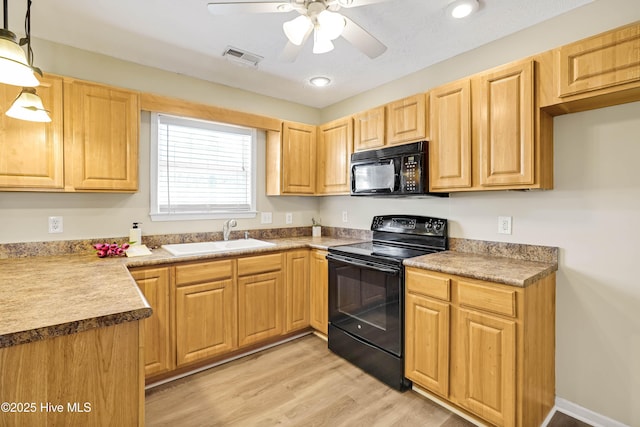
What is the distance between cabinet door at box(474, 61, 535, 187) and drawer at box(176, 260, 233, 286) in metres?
2.04

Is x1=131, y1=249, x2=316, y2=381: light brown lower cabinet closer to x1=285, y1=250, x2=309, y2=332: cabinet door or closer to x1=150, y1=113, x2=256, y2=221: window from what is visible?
x1=285, y1=250, x2=309, y2=332: cabinet door

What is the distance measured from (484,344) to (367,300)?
87cm

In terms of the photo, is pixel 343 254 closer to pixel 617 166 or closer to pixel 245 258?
pixel 245 258

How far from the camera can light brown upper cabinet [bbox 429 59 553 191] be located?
182 centimetres

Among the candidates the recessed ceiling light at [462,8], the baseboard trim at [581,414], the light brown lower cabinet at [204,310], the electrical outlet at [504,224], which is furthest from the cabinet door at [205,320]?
the recessed ceiling light at [462,8]

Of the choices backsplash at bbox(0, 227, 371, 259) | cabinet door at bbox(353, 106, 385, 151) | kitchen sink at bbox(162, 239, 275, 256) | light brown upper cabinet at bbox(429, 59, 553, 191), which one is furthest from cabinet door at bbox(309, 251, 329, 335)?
light brown upper cabinet at bbox(429, 59, 553, 191)

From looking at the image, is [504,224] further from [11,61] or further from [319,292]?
[11,61]

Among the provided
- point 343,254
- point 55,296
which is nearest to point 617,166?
point 343,254

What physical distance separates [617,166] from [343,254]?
6.06ft

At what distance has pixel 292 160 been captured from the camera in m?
3.27

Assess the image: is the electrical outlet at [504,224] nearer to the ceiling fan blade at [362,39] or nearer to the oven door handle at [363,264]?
the oven door handle at [363,264]

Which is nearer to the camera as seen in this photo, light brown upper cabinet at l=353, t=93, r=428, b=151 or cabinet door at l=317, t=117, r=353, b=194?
light brown upper cabinet at l=353, t=93, r=428, b=151

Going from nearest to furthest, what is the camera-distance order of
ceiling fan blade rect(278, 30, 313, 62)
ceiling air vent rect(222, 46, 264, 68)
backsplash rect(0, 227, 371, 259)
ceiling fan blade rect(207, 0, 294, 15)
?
ceiling fan blade rect(207, 0, 294, 15) < ceiling fan blade rect(278, 30, 313, 62) < backsplash rect(0, 227, 371, 259) < ceiling air vent rect(222, 46, 264, 68)

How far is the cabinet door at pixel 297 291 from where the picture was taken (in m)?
2.89
